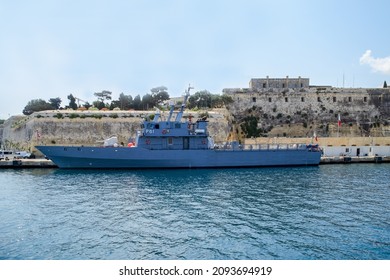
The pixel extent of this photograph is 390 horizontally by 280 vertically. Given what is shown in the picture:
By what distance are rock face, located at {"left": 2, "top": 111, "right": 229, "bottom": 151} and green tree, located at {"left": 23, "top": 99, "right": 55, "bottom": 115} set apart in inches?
443

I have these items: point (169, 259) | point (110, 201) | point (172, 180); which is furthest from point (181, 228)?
point (172, 180)

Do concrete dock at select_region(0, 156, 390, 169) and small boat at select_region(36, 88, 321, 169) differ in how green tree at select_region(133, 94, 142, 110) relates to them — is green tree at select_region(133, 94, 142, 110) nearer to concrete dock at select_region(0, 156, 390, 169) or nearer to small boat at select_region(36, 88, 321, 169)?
concrete dock at select_region(0, 156, 390, 169)

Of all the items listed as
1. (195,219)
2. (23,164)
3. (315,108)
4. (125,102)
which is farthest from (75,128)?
(315,108)

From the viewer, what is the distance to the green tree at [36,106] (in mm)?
59709

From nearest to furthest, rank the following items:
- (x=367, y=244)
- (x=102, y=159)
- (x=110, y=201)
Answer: (x=367, y=244) → (x=110, y=201) → (x=102, y=159)

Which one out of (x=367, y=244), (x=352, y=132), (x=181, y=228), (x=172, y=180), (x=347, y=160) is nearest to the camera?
(x=367, y=244)

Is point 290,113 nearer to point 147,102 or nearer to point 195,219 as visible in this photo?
point 147,102

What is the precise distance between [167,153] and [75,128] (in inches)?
828

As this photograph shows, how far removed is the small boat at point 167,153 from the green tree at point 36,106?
34.0m

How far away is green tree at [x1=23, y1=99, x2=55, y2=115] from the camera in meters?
59.7

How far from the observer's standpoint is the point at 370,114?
5628 centimetres

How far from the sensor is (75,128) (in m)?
45.2
